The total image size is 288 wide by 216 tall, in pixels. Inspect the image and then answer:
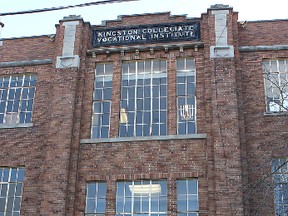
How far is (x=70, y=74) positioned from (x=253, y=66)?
683cm

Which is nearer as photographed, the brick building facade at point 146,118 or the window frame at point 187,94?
the brick building facade at point 146,118

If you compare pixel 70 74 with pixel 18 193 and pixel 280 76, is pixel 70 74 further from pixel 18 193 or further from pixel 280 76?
pixel 280 76

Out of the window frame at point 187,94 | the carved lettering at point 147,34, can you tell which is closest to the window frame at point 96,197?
the window frame at point 187,94

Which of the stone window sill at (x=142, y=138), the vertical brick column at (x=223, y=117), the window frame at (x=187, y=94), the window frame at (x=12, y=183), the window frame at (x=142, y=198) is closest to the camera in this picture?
the vertical brick column at (x=223, y=117)

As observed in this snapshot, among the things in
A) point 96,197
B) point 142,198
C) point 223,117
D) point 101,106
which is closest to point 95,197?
point 96,197

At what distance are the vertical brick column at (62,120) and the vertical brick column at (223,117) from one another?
489 cm

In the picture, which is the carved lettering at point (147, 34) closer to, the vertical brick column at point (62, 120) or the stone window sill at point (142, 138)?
the vertical brick column at point (62, 120)

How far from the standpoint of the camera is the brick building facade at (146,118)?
17.6m

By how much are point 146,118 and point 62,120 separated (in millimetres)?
3030

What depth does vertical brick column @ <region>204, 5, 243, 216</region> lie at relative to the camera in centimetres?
1692

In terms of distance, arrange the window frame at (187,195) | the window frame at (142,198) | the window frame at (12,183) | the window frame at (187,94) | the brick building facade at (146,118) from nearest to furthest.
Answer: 1. the window frame at (187,195)
2. the window frame at (142,198)
3. the brick building facade at (146,118)
4. the window frame at (12,183)
5. the window frame at (187,94)

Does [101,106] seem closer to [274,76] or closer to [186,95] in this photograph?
[186,95]

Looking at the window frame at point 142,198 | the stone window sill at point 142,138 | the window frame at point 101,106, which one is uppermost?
the window frame at point 101,106

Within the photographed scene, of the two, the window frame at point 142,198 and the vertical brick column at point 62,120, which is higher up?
the vertical brick column at point 62,120
